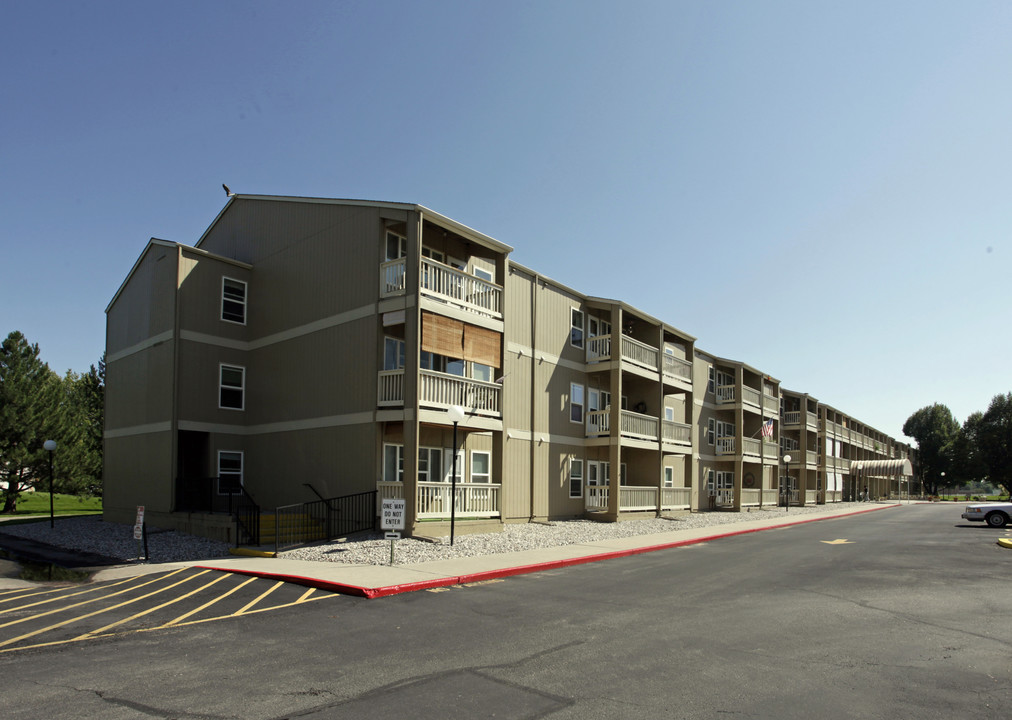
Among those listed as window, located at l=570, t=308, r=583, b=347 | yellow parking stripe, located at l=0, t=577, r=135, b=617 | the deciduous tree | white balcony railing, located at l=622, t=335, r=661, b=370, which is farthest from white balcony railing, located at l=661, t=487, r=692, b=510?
the deciduous tree

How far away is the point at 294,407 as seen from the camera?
23016 mm

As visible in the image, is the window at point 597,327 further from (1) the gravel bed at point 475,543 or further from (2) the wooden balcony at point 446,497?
(2) the wooden balcony at point 446,497

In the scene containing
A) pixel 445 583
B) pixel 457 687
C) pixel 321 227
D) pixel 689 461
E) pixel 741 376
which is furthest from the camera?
pixel 741 376

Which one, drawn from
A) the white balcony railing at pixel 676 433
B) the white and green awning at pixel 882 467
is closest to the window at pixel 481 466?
the white balcony railing at pixel 676 433

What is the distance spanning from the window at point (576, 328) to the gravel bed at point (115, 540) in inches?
602

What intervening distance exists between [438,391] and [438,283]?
327cm

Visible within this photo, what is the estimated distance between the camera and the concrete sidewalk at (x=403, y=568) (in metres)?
12.4

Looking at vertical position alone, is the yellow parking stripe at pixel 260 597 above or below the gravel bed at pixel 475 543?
above

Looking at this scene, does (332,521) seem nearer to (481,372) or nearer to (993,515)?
(481,372)

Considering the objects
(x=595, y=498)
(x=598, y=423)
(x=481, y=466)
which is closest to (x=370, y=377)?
(x=481, y=466)

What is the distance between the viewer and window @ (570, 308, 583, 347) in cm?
2827

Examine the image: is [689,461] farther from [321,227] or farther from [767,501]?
[321,227]

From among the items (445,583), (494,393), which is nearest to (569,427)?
(494,393)

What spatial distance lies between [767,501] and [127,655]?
4364 cm
